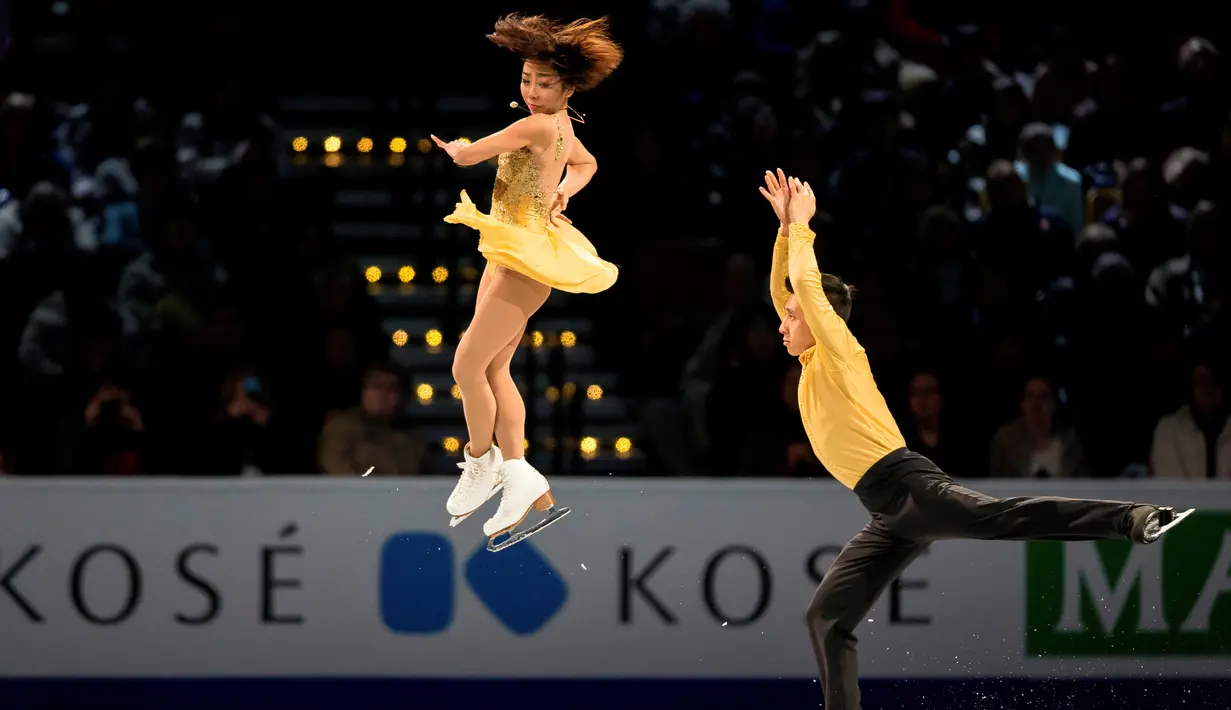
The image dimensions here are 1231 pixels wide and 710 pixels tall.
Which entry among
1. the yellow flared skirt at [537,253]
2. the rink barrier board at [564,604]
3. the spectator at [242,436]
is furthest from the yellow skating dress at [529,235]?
the spectator at [242,436]

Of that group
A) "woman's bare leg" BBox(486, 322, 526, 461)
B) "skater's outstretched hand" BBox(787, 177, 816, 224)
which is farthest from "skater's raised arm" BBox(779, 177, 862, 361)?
"woman's bare leg" BBox(486, 322, 526, 461)

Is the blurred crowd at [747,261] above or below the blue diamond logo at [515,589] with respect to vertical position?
above

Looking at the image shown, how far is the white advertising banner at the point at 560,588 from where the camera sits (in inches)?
318

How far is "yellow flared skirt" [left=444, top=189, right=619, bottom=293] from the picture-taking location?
5.25m

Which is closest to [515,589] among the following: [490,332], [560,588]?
[560,588]

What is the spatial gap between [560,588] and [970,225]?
2.95m

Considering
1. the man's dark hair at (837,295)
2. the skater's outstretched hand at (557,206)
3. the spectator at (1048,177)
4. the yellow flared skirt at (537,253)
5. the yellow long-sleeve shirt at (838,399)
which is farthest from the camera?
the spectator at (1048,177)

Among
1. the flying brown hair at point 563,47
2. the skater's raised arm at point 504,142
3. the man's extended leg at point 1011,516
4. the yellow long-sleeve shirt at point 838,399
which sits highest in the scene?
the flying brown hair at point 563,47

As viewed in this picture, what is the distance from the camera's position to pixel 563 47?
5.32m

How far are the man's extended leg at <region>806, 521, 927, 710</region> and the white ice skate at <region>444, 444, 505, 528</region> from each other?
1.15 meters

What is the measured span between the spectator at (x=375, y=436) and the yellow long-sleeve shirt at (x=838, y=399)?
296 centimetres

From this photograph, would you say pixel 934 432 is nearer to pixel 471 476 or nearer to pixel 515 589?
pixel 515 589

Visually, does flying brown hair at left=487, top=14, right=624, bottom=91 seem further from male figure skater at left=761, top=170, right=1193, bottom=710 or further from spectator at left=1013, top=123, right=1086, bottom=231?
spectator at left=1013, top=123, right=1086, bottom=231
